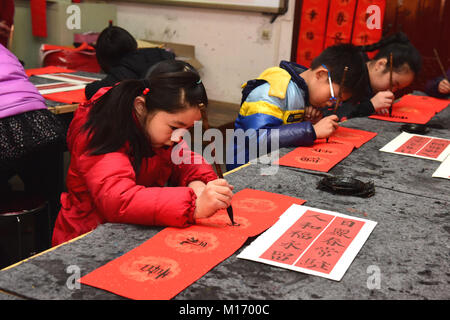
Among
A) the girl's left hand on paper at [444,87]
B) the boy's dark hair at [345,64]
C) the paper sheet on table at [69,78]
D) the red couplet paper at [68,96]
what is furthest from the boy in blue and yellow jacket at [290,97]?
the paper sheet on table at [69,78]

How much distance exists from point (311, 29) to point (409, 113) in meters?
2.07

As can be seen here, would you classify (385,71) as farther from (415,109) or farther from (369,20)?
(369,20)

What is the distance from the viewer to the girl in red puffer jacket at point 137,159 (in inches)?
34.9

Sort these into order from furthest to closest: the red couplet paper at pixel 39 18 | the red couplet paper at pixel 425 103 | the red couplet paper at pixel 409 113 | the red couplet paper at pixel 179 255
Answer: the red couplet paper at pixel 39 18 → the red couplet paper at pixel 425 103 → the red couplet paper at pixel 409 113 → the red couplet paper at pixel 179 255

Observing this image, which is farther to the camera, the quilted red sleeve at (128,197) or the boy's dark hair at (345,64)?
the boy's dark hair at (345,64)

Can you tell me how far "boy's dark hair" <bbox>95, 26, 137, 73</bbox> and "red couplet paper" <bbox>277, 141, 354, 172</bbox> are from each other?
1.23m

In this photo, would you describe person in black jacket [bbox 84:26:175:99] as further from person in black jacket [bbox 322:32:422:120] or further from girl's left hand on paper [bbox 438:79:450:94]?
girl's left hand on paper [bbox 438:79:450:94]

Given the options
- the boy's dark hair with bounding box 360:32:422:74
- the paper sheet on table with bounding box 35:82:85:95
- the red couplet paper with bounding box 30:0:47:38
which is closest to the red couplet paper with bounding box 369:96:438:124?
the boy's dark hair with bounding box 360:32:422:74

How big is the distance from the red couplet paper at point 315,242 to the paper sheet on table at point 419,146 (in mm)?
647

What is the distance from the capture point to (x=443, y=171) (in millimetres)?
1292

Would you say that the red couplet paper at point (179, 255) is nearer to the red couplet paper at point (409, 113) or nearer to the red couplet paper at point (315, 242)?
the red couplet paper at point (315, 242)

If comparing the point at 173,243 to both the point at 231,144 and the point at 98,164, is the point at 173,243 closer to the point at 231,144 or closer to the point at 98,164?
the point at 98,164

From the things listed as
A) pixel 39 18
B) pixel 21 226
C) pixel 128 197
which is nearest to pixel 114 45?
pixel 21 226

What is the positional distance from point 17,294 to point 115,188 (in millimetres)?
342
